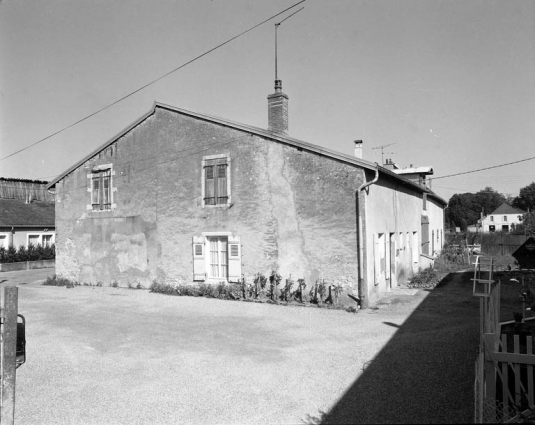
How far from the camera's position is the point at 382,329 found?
914 centimetres

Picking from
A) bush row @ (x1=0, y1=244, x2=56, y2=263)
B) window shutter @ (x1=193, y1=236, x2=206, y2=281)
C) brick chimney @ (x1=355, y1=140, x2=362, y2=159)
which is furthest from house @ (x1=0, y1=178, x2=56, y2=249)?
brick chimney @ (x1=355, y1=140, x2=362, y2=159)

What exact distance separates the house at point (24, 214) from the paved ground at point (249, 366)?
1666 centimetres

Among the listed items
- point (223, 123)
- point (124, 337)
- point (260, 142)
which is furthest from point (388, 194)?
point (124, 337)

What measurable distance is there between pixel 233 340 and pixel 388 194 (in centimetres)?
828

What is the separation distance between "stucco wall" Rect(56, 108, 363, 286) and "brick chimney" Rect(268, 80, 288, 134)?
4.23 feet

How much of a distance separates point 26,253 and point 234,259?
1774 cm

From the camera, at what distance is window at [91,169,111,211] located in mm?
16938

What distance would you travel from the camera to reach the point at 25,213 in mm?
28344

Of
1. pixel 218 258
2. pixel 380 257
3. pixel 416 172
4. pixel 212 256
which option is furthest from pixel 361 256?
pixel 416 172

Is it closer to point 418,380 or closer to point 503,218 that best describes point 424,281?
point 418,380

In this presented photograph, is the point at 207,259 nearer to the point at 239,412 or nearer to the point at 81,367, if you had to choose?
the point at 81,367

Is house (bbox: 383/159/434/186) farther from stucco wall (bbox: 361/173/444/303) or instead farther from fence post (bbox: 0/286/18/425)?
fence post (bbox: 0/286/18/425)

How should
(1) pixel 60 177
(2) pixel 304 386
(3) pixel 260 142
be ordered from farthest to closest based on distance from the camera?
(1) pixel 60 177
(3) pixel 260 142
(2) pixel 304 386

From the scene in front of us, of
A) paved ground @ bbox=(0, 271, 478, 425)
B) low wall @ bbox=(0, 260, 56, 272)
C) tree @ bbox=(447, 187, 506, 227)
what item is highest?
tree @ bbox=(447, 187, 506, 227)
